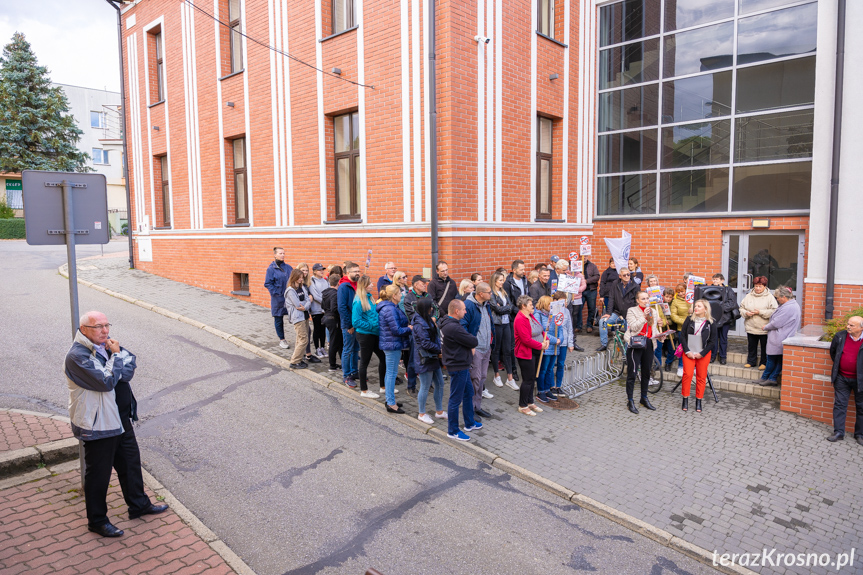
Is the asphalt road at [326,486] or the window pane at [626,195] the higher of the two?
the window pane at [626,195]

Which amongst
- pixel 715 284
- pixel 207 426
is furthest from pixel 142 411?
pixel 715 284

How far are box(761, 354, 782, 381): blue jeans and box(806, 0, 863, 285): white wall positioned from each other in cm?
238

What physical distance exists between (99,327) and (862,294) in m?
11.5

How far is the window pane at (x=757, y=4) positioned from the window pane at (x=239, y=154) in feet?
40.0

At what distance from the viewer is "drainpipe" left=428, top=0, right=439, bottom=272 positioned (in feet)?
31.7

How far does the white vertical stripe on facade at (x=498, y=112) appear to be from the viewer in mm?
10625

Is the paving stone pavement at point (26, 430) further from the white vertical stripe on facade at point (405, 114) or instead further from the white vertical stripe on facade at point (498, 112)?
the white vertical stripe on facade at point (498, 112)

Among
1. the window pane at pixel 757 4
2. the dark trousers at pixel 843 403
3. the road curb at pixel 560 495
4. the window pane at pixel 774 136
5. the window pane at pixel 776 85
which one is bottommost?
the road curb at pixel 560 495

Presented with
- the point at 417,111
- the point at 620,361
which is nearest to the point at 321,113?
the point at 417,111

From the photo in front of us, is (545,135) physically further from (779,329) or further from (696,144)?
(779,329)

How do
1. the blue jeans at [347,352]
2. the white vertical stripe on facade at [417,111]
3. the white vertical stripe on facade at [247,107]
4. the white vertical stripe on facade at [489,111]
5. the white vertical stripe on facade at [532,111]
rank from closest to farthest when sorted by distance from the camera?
the blue jeans at [347,352] → the white vertical stripe on facade at [417,111] → the white vertical stripe on facade at [489,111] → the white vertical stripe on facade at [532,111] → the white vertical stripe on facade at [247,107]

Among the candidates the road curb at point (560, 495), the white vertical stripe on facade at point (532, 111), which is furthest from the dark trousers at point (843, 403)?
the white vertical stripe on facade at point (532, 111)

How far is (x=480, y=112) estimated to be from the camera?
10.3 meters

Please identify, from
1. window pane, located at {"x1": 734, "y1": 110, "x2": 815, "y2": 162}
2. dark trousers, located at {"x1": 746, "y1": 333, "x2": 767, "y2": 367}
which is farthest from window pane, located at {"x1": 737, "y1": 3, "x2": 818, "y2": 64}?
dark trousers, located at {"x1": 746, "y1": 333, "x2": 767, "y2": 367}
